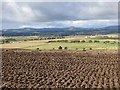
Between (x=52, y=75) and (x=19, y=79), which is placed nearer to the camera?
(x=19, y=79)

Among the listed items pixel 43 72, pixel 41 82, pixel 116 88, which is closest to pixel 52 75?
pixel 43 72

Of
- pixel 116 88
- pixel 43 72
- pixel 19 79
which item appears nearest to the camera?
pixel 116 88

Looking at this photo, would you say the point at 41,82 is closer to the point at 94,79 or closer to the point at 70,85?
the point at 70,85

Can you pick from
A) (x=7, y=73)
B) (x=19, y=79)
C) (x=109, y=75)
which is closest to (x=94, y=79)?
(x=109, y=75)

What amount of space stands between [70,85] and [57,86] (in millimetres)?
766

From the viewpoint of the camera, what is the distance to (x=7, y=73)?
20.9m

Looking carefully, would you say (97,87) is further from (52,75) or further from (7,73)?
(7,73)

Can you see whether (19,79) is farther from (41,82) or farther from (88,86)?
(88,86)

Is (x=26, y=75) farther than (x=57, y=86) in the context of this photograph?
Yes

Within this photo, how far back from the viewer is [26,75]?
20234mm

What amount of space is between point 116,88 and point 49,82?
387 cm

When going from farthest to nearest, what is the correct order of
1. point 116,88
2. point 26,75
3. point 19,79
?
point 26,75, point 19,79, point 116,88

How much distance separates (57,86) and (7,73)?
5964 millimetres

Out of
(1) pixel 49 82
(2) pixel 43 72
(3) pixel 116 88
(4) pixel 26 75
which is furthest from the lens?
(2) pixel 43 72
